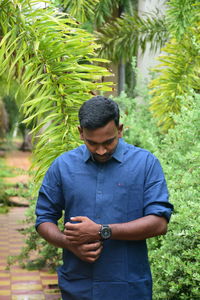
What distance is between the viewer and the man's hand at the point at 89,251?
7.98 feet

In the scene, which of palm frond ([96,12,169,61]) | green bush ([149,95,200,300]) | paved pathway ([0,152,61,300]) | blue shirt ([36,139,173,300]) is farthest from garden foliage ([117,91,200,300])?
palm frond ([96,12,169,61])

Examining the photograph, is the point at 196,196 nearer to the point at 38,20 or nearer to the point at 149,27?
the point at 38,20

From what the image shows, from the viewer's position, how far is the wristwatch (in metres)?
2.41

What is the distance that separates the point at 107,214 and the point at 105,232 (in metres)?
0.11

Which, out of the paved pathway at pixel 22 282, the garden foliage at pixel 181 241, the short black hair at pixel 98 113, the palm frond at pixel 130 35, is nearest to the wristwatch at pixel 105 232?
the short black hair at pixel 98 113

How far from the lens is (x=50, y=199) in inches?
103

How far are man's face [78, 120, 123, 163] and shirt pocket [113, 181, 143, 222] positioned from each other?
5.7 inches

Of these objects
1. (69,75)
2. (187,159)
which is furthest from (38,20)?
(187,159)

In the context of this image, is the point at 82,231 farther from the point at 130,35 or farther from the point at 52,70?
the point at 130,35

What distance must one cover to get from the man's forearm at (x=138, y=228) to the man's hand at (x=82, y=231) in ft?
0.23

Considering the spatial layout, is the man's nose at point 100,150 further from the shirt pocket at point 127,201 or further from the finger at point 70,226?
the finger at point 70,226

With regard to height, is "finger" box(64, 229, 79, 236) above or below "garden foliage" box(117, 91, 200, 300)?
above

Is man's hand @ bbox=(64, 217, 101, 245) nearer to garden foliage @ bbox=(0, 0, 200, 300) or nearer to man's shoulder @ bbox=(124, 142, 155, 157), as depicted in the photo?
man's shoulder @ bbox=(124, 142, 155, 157)

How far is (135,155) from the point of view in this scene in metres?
2.61
